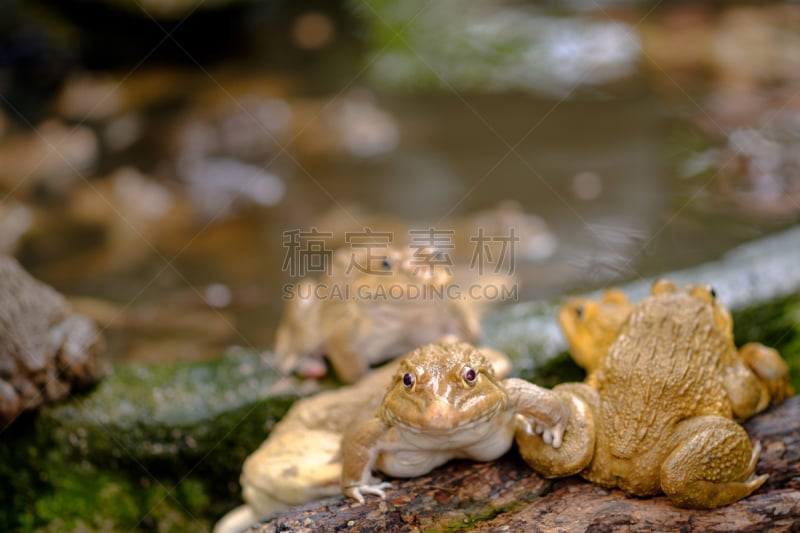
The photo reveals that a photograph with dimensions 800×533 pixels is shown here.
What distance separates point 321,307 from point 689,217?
11.5 ft

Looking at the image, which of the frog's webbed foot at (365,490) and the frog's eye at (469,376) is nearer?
the frog's eye at (469,376)

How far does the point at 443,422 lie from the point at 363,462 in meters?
0.52

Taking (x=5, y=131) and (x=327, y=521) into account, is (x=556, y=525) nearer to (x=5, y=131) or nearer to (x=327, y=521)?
(x=327, y=521)

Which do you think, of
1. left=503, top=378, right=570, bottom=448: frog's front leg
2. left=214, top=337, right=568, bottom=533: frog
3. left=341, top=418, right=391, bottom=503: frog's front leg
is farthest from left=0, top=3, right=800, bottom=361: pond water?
left=341, top=418, right=391, bottom=503: frog's front leg

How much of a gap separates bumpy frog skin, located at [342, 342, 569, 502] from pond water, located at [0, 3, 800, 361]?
2.24 metres

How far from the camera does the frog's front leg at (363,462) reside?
3160 mm

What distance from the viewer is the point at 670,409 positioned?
3.20 metres

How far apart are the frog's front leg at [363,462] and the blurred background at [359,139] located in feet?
7.65

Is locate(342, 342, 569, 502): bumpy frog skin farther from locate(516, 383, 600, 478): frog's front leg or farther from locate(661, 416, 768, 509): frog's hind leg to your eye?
locate(661, 416, 768, 509): frog's hind leg

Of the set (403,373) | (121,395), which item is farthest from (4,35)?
(403,373)

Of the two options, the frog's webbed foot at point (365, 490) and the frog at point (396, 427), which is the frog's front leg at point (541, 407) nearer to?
the frog at point (396, 427)

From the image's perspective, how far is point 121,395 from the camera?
447cm

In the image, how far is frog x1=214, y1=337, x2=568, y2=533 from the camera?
2.92m

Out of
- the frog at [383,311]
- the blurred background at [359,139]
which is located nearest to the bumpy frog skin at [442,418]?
the frog at [383,311]
